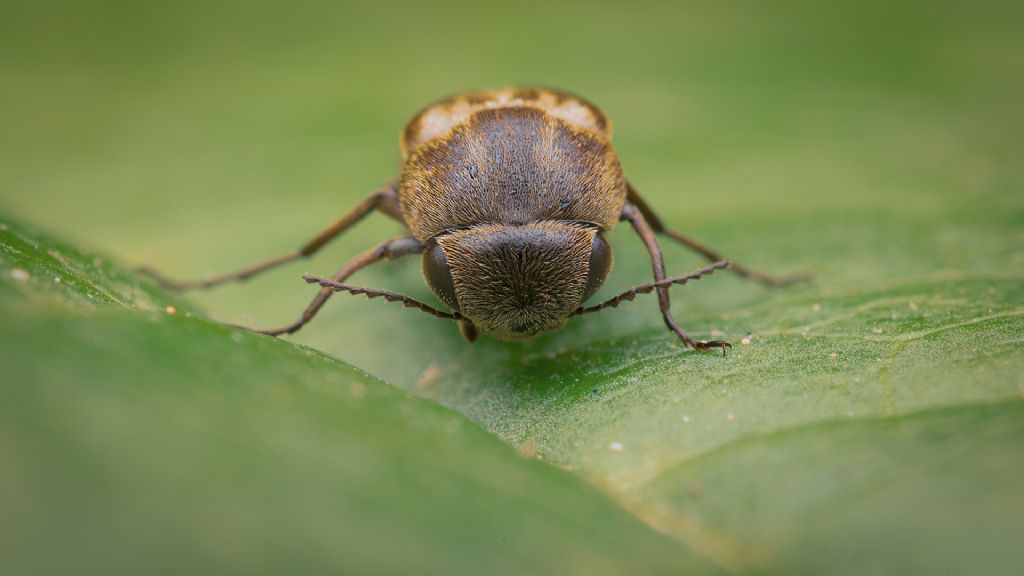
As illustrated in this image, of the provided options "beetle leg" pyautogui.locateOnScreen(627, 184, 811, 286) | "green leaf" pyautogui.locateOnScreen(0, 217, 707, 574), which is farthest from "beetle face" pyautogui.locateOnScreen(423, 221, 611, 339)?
"green leaf" pyautogui.locateOnScreen(0, 217, 707, 574)

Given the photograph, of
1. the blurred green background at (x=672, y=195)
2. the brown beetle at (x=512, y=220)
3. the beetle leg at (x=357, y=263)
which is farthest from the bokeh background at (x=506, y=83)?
the brown beetle at (x=512, y=220)

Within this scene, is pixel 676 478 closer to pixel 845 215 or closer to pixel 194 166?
pixel 845 215

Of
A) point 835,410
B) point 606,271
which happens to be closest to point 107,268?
point 606,271

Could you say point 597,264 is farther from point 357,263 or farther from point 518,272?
point 357,263

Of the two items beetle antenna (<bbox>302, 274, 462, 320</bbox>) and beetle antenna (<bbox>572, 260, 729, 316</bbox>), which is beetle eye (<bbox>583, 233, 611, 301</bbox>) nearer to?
beetle antenna (<bbox>572, 260, 729, 316</bbox>)

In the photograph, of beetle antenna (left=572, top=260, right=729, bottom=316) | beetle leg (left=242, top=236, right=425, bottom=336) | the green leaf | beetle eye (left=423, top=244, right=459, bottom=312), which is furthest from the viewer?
beetle leg (left=242, top=236, right=425, bottom=336)

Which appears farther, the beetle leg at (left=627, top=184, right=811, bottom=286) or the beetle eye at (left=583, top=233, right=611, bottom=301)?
the beetle leg at (left=627, top=184, right=811, bottom=286)
